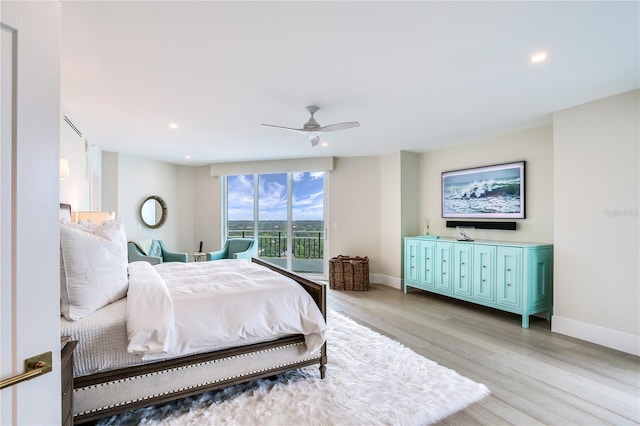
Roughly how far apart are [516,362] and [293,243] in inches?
179

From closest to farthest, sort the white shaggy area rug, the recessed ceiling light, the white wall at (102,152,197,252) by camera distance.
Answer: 1. the white shaggy area rug
2. the recessed ceiling light
3. the white wall at (102,152,197,252)

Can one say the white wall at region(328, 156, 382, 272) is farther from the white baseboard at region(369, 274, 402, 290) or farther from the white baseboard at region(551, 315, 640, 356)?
the white baseboard at region(551, 315, 640, 356)

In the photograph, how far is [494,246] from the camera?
3.97 m

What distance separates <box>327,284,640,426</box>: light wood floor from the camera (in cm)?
204

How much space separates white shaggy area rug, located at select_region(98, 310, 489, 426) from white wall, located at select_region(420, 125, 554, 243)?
102 inches

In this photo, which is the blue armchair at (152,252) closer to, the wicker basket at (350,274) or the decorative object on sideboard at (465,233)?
the wicker basket at (350,274)

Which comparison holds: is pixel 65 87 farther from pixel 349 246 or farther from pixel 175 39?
pixel 349 246

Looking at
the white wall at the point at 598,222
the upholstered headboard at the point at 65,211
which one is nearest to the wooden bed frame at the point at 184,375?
the upholstered headboard at the point at 65,211

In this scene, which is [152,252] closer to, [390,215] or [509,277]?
[390,215]

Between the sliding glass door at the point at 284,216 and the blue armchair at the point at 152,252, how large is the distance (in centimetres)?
152

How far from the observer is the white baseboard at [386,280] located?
5.59 meters

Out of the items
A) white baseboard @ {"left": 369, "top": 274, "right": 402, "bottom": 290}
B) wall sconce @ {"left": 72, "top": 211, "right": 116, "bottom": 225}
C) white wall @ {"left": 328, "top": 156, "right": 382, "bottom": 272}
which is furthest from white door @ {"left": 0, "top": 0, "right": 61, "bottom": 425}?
white wall @ {"left": 328, "top": 156, "right": 382, "bottom": 272}

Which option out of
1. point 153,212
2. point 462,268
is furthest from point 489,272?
point 153,212

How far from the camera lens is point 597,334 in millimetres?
3141
